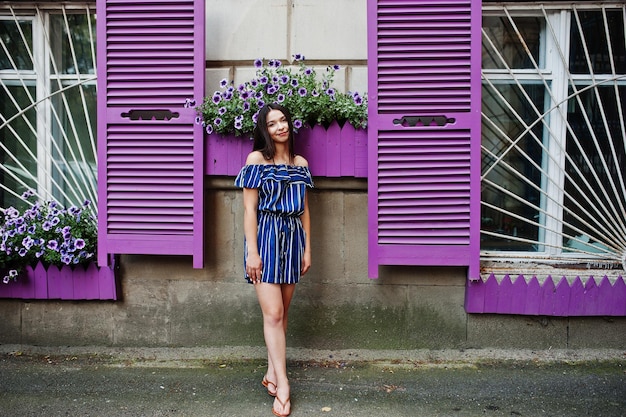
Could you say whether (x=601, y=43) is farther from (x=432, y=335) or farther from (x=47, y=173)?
(x=47, y=173)

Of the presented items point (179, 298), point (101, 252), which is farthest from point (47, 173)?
point (179, 298)

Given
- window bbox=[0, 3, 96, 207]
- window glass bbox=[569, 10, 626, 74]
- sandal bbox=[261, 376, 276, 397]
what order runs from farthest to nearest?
window bbox=[0, 3, 96, 207] < window glass bbox=[569, 10, 626, 74] < sandal bbox=[261, 376, 276, 397]

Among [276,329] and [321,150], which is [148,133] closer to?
[321,150]

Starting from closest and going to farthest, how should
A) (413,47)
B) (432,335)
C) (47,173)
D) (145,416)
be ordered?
1. (145,416)
2. (413,47)
3. (432,335)
4. (47,173)

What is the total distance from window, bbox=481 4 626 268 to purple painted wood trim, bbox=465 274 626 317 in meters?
0.28

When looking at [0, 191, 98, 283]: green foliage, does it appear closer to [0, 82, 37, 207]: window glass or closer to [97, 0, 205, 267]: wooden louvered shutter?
[97, 0, 205, 267]: wooden louvered shutter

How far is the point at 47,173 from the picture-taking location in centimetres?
500

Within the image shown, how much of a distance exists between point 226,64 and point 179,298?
175 cm

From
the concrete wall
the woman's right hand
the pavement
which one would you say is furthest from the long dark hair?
the pavement

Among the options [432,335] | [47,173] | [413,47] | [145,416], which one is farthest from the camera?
[47,173]

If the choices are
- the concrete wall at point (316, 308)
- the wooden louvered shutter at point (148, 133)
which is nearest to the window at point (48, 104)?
the wooden louvered shutter at point (148, 133)

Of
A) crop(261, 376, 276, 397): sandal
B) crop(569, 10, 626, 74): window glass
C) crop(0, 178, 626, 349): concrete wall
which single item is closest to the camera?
crop(261, 376, 276, 397): sandal

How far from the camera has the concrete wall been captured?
4.65 m

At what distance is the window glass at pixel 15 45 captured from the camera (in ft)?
16.5
